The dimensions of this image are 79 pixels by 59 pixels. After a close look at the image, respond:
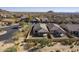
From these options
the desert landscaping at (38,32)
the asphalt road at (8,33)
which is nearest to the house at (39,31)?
the desert landscaping at (38,32)

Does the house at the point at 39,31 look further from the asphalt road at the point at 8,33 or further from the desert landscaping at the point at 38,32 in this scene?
the asphalt road at the point at 8,33

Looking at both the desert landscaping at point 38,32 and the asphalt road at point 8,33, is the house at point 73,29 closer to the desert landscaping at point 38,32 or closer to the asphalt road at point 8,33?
the desert landscaping at point 38,32

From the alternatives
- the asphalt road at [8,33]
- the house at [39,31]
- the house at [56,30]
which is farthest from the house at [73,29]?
the asphalt road at [8,33]

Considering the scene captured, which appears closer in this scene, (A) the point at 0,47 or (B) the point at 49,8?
(A) the point at 0,47

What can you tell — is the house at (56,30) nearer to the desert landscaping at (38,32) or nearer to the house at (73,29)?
the desert landscaping at (38,32)

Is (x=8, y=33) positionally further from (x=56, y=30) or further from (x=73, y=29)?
(x=73, y=29)

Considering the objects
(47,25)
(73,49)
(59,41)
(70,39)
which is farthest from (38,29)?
(73,49)

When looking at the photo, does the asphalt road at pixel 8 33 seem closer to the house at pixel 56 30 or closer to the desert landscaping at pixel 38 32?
the desert landscaping at pixel 38 32

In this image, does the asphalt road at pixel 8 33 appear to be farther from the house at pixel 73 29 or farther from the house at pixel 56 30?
the house at pixel 73 29
